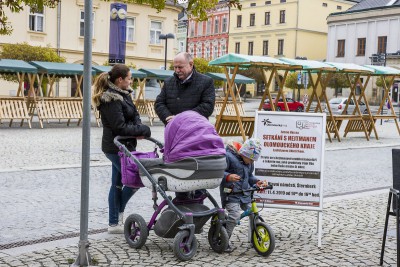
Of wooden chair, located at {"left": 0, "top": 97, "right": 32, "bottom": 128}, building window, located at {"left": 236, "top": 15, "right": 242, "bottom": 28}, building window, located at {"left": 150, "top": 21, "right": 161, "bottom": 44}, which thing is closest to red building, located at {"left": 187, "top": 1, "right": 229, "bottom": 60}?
building window, located at {"left": 236, "top": 15, "right": 242, "bottom": 28}

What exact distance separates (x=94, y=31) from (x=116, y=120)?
1399 inches

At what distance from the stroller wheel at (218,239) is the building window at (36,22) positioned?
112 feet

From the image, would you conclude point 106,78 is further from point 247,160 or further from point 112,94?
point 247,160

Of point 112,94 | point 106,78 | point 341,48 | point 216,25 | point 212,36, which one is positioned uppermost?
point 216,25

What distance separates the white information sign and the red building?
75101 mm

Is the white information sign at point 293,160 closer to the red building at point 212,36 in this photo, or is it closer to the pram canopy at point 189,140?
the pram canopy at point 189,140

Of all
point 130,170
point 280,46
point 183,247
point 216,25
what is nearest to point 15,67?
point 130,170

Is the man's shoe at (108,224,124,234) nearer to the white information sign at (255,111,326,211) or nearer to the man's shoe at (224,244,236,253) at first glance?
the man's shoe at (224,244,236,253)

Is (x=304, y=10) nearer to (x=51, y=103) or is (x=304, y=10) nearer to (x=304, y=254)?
(x=51, y=103)

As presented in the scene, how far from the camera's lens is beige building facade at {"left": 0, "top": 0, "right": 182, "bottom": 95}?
121 feet

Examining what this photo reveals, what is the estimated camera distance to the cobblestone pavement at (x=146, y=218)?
5453 mm

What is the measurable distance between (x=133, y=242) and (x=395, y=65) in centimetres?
5346

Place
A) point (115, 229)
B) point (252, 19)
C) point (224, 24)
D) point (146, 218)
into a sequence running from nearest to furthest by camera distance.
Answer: point (115, 229)
point (146, 218)
point (252, 19)
point (224, 24)

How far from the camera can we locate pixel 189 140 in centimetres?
532
